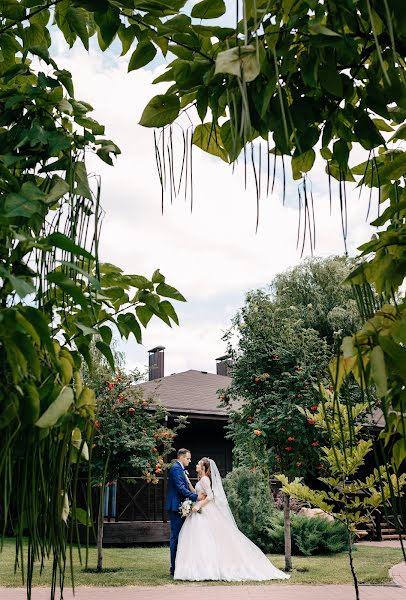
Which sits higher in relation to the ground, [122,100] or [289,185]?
[122,100]

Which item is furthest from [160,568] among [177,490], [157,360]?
[157,360]

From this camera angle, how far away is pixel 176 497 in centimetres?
1034

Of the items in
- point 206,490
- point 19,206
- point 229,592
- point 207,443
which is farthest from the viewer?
point 207,443

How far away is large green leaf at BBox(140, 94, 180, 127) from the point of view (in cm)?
155

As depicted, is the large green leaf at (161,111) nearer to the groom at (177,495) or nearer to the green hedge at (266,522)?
the groom at (177,495)

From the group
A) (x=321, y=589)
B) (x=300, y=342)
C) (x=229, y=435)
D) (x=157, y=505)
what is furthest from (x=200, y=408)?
(x=321, y=589)

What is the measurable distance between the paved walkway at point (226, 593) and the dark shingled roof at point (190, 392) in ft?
25.8

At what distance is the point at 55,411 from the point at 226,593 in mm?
8390

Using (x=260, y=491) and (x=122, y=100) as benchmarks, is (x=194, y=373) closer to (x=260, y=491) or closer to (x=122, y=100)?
(x=260, y=491)

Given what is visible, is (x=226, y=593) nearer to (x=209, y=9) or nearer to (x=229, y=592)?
(x=229, y=592)

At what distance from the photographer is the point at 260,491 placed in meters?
13.7

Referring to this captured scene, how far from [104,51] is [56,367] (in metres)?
1.09

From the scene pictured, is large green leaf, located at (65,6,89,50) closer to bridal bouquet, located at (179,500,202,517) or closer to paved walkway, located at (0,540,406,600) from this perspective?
paved walkway, located at (0,540,406,600)

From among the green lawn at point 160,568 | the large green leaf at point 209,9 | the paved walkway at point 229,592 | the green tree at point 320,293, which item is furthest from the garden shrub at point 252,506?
the large green leaf at point 209,9
